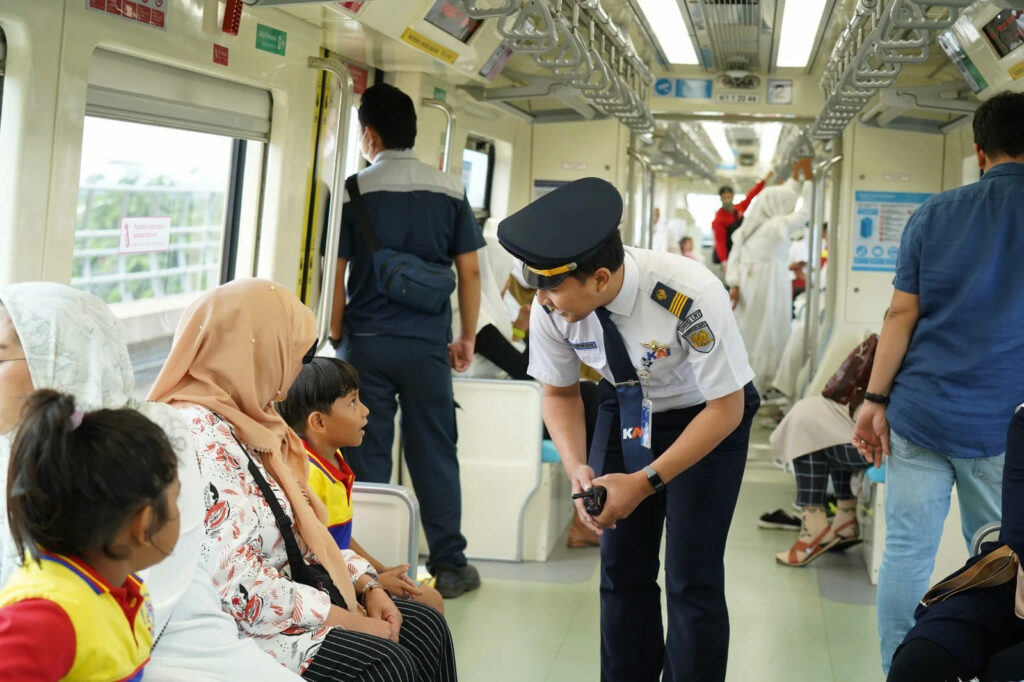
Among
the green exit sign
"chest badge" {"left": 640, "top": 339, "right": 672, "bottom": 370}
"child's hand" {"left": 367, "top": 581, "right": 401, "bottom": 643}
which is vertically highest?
the green exit sign

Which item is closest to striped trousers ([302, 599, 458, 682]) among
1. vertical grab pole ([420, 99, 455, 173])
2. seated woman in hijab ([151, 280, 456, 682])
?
seated woman in hijab ([151, 280, 456, 682])

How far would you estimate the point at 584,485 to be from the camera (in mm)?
2672

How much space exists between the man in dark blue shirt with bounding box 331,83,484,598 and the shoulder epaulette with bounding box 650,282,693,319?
6.01ft

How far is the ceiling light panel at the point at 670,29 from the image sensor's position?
524cm

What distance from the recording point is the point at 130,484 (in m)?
1.60

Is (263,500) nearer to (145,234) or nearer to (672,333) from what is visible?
(672,333)

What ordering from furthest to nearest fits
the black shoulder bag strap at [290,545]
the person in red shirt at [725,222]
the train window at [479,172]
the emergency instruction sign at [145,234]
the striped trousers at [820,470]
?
the person in red shirt at [725,222], the train window at [479,172], the striped trousers at [820,470], the emergency instruction sign at [145,234], the black shoulder bag strap at [290,545]

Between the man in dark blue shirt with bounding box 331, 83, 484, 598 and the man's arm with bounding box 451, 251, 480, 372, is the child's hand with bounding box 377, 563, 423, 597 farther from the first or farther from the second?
the man's arm with bounding box 451, 251, 480, 372

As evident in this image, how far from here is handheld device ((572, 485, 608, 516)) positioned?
2.61m

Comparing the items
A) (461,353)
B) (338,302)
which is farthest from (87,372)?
(461,353)

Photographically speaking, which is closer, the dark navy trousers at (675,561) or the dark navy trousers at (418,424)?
the dark navy trousers at (675,561)

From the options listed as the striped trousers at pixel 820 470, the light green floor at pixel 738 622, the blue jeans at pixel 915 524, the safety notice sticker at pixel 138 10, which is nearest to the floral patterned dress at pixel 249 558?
the safety notice sticker at pixel 138 10

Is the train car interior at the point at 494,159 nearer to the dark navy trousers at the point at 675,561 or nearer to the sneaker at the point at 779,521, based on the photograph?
the sneaker at the point at 779,521

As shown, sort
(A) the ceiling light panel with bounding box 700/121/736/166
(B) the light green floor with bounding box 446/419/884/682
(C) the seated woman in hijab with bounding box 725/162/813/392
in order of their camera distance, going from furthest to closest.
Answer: (A) the ceiling light panel with bounding box 700/121/736/166, (C) the seated woman in hijab with bounding box 725/162/813/392, (B) the light green floor with bounding box 446/419/884/682
